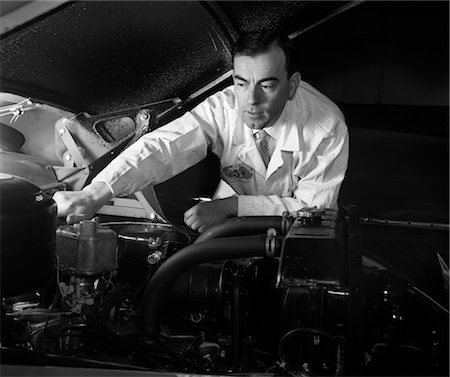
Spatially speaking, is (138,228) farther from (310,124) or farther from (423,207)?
(423,207)

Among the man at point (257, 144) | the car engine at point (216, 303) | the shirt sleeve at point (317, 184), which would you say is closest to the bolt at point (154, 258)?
the car engine at point (216, 303)

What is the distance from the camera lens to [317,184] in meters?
1.63

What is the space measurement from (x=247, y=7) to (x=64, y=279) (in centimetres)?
90

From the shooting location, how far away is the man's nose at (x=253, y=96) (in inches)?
60.6

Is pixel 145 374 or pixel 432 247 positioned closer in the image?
pixel 145 374

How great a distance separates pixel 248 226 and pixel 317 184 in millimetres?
421

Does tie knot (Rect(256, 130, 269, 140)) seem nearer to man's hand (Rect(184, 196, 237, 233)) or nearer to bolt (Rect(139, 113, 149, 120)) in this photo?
man's hand (Rect(184, 196, 237, 233))

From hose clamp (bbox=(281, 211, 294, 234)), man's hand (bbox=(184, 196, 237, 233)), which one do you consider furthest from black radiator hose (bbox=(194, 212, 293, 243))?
man's hand (bbox=(184, 196, 237, 233))

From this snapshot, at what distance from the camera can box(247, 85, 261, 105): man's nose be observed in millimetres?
1540

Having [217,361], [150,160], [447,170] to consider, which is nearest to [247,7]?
[150,160]

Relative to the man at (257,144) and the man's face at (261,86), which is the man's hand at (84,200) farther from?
the man's face at (261,86)

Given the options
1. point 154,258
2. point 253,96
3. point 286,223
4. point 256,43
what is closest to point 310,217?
point 286,223

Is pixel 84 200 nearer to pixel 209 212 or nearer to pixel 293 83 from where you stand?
pixel 209 212

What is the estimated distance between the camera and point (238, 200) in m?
1.57
